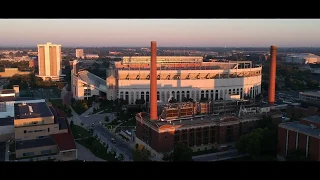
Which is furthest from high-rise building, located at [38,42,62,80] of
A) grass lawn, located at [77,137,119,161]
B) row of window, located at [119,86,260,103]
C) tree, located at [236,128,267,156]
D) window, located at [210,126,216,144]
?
tree, located at [236,128,267,156]

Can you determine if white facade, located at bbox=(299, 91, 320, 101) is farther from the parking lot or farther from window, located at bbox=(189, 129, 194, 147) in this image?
the parking lot

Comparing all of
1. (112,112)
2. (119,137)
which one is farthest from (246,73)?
(119,137)

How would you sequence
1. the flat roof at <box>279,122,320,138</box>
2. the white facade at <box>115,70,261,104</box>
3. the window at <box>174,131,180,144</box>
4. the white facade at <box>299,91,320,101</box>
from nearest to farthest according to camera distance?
the flat roof at <box>279,122,320,138</box> → the window at <box>174,131,180,144</box> → the white facade at <box>299,91,320,101</box> → the white facade at <box>115,70,261,104</box>

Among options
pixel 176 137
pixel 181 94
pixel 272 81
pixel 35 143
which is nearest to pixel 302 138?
pixel 176 137

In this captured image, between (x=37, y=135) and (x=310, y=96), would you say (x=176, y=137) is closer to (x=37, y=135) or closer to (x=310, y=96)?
(x=37, y=135)
